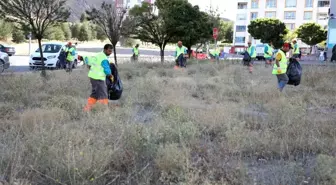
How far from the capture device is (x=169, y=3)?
2317 cm

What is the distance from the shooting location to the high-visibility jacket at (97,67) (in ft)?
23.8

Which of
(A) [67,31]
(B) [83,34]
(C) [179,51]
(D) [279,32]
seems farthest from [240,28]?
(C) [179,51]

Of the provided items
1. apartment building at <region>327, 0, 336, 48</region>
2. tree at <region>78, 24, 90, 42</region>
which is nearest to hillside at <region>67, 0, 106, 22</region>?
apartment building at <region>327, 0, 336, 48</region>

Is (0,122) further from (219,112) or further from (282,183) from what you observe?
(282,183)

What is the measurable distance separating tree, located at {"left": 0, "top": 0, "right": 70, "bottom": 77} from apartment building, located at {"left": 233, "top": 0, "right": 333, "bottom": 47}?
7177cm

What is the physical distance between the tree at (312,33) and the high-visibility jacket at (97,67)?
64.7m

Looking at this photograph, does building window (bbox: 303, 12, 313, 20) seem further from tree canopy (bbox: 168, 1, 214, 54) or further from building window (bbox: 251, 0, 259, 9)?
tree canopy (bbox: 168, 1, 214, 54)

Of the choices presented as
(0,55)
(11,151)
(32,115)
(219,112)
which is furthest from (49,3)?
(11,151)

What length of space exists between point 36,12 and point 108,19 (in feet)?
18.1

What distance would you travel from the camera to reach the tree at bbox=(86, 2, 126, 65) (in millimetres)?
17500

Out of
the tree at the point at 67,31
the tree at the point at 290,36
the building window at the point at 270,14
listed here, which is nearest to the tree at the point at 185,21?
the tree at the point at 67,31

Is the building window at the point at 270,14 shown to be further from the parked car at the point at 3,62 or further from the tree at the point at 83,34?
the parked car at the point at 3,62

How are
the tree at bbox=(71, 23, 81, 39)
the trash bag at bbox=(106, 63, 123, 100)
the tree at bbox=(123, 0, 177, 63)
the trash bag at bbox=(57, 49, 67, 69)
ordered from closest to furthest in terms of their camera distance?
1. the trash bag at bbox=(106, 63, 123, 100)
2. the trash bag at bbox=(57, 49, 67, 69)
3. the tree at bbox=(123, 0, 177, 63)
4. the tree at bbox=(71, 23, 81, 39)

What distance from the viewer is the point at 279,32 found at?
61.5 metres
